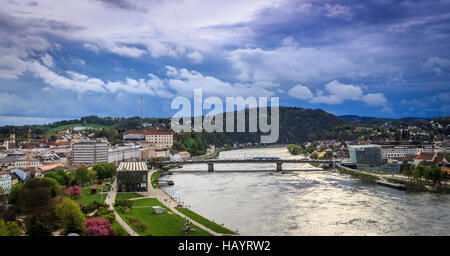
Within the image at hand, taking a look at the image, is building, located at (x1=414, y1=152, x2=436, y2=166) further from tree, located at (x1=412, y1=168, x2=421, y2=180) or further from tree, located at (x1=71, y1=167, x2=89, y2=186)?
tree, located at (x1=71, y1=167, x2=89, y2=186)

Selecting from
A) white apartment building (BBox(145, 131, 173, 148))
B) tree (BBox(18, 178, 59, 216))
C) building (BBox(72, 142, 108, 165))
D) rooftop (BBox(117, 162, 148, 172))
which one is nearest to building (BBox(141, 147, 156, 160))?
white apartment building (BBox(145, 131, 173, 148))

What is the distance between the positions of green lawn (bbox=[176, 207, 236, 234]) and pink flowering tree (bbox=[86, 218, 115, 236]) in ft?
8.95

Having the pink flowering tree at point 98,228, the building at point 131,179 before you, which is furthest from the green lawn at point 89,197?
the pink flowering tree at point 98,228

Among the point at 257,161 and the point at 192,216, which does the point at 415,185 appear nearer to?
the point at 192,216

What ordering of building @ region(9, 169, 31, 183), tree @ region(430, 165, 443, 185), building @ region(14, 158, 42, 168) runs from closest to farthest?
tree @ region(430, 165, 443, 185), building @ region(9, 169, 31, 183), building @ region(14, 158, 42, 168)

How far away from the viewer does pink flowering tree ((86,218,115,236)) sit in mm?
7842

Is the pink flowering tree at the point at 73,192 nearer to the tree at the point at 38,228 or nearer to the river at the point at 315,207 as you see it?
the river at the point at 315,207

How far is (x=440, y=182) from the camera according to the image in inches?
A: 698

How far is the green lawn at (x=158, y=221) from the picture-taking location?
9.07 m

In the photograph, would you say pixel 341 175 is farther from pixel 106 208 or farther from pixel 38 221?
pixel 38 221

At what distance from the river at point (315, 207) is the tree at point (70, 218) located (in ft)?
13.0

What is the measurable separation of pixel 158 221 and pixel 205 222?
1.31 meters
